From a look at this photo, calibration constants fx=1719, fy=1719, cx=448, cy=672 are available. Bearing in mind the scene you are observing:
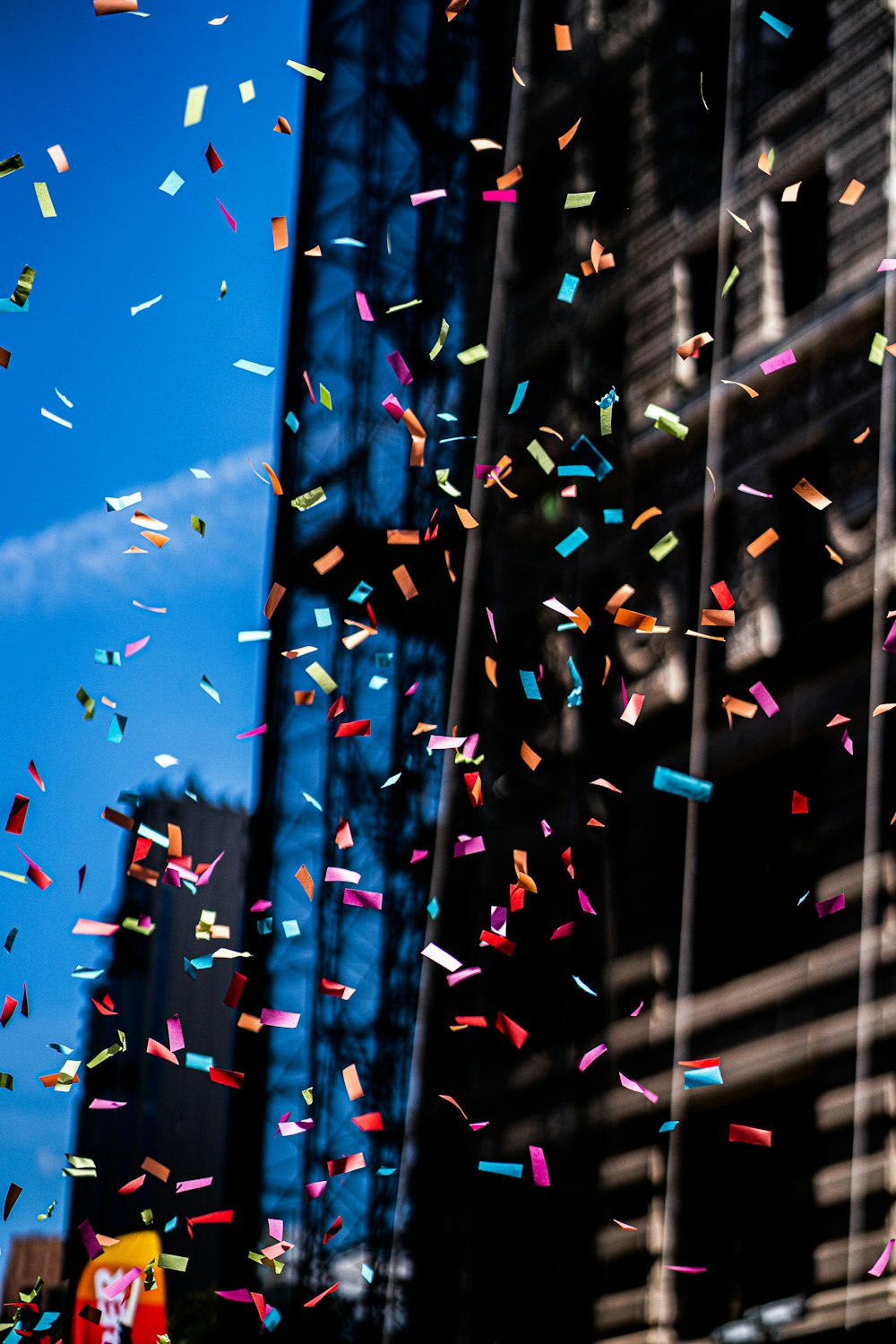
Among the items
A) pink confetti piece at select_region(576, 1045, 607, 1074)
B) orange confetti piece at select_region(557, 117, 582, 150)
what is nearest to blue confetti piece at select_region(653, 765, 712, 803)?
pink confetti piece at select_region(576, 1045, 607, 1074)

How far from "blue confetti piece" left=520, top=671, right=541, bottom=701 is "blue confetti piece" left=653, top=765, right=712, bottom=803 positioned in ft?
2.95

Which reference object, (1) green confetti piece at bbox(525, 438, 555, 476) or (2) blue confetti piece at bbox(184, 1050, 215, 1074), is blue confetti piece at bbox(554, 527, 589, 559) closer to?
(1) green confetti piece at bbox(525, 438, 555, 476)

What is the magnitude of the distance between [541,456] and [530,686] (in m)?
1.31

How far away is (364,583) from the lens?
27.3 feet

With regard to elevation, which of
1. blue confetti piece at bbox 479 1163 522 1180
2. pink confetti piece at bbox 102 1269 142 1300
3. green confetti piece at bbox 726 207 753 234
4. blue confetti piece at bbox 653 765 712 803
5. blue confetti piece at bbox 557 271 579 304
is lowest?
pink confetti piece at bbox 102 1269 142 1300

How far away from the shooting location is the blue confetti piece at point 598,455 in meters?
10.2

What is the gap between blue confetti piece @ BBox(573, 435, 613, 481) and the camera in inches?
404

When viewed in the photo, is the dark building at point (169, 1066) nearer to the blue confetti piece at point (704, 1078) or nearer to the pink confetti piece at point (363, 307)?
the blue confetti piece at point (704, 1078)

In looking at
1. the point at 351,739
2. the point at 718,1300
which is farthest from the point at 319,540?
the point at 718,1300

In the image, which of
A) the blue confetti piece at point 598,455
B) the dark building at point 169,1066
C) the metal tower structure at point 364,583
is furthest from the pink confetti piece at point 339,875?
the blue confetti piece at point 598,455

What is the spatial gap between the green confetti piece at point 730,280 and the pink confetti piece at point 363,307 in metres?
2.52

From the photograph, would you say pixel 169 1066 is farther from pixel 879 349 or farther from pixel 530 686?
pixel 879 349

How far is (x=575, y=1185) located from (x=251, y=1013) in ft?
7.75

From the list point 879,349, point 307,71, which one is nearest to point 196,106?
point 307,71
